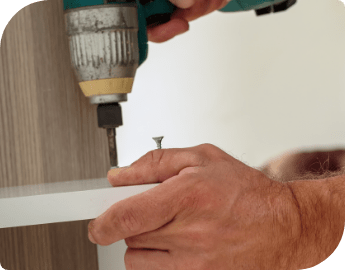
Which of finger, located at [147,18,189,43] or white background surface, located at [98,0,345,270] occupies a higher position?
finger, located at [147,18,189,43]

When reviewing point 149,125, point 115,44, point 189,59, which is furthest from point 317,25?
point 115,44

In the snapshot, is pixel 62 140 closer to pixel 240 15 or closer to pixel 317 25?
pixel 240 15

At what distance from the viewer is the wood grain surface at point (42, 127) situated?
2.64ft

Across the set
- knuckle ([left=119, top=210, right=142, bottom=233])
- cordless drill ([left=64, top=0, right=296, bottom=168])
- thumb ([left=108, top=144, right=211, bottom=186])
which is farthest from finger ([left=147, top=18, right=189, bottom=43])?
knuckle ([left=119, top=210, right=142, bottom=233])

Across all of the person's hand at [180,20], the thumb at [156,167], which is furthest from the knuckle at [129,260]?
the person's hand at [180,20]

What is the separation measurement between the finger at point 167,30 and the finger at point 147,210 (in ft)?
1.35

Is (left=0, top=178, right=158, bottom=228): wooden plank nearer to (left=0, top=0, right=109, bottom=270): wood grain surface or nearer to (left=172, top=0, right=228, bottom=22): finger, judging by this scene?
(left=0, top=0, right=109, bottom=270): wood grain surface

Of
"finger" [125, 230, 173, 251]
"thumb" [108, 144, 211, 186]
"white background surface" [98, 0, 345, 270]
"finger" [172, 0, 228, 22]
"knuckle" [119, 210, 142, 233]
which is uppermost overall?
"finger" [172, 0, 228, 22]

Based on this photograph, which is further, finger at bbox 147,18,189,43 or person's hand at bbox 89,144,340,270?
finger at bbox 147,18,189,43

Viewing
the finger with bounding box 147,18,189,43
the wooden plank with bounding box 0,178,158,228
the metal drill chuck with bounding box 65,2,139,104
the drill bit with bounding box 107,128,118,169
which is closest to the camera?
the wooden plank with bounding box 0,178,158,228

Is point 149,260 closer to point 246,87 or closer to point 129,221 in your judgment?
point 129,221

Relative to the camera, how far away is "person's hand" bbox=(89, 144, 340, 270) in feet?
1.77

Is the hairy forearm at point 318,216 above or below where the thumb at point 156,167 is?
below

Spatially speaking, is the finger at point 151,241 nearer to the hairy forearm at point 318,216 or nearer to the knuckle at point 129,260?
the knuckle at point 129,260
